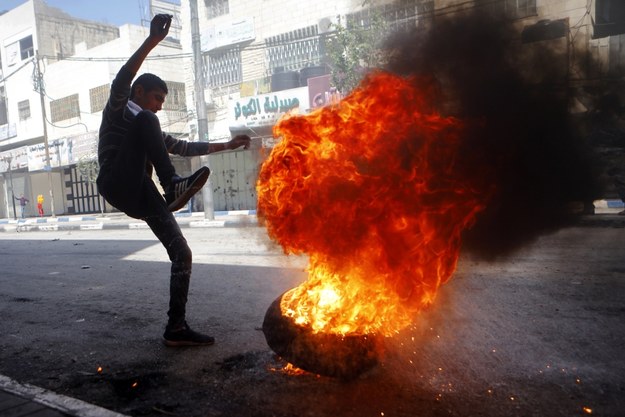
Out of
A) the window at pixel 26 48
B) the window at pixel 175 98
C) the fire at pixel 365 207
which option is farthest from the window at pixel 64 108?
the fire at pixel 365 207

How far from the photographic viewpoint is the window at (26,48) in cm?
3212

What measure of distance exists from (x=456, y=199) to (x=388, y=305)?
95cm

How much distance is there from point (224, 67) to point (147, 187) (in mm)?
21275

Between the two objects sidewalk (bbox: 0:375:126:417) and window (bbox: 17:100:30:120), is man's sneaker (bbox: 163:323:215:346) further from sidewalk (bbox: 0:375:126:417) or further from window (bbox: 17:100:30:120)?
window (bbox: 17:100:30:120)

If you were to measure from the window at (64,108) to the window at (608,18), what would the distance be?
2792cm

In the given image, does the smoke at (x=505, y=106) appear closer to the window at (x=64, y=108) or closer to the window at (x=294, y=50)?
the window at (x=294, y=50)

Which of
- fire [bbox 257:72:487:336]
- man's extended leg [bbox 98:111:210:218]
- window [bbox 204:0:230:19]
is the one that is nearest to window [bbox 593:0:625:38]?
fire [bbox 257:72:487:336]

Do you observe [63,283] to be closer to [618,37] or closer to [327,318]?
[327,318]

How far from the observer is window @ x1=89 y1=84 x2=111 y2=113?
2723 centimetres

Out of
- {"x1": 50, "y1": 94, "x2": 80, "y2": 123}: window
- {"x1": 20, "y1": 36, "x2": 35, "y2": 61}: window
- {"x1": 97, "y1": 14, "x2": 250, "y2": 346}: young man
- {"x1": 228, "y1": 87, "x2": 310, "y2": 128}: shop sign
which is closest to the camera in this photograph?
{"x1": 97, "y1": 14, "x2": 250, "y2": 346}: young man

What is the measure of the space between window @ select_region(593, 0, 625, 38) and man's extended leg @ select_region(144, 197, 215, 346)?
613 centimetres

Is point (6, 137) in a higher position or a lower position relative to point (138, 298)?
higher

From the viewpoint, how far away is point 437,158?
3555mm

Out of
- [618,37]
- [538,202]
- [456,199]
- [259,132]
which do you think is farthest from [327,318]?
[259,132]
